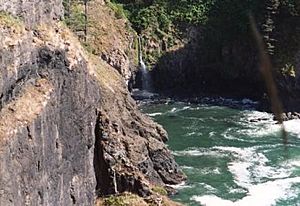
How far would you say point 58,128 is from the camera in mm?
25953

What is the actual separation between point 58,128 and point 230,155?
67.6ft

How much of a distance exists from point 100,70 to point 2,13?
68.8 feet

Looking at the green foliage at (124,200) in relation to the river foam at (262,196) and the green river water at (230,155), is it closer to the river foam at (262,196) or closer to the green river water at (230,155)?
the green river water at (230,155)

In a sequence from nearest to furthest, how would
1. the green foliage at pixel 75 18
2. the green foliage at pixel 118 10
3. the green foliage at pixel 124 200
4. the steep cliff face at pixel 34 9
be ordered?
the steep cliff face at pixel 34 9
the green foliage at pixel 124 200
the green foliage at pixel 75 18
the green foliage at pixel 118 10

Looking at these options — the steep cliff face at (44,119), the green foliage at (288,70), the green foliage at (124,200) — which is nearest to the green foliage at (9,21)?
the steep cliff face at (44,119)

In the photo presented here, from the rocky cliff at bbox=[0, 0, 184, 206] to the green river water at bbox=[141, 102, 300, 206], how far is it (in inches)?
102

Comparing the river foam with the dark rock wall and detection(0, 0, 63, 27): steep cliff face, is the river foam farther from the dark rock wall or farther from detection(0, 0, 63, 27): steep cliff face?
detection(0, 0, 63, 27): steep cliff face

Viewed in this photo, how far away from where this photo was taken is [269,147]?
45.3 m

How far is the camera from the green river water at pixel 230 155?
121 feet

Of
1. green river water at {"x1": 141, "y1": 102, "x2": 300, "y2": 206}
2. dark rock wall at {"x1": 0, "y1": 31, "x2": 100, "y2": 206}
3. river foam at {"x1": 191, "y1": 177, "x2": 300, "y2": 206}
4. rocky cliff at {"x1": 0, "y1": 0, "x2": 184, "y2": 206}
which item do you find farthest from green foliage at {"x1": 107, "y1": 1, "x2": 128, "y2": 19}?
river foam at {"x1": 191, "y1": 177, "x2": 300, "y2": 206}

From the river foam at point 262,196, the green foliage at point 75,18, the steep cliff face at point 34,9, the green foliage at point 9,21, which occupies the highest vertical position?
the green foliage at point 75,18

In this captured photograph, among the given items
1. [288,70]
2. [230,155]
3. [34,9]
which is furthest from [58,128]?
[288,70]

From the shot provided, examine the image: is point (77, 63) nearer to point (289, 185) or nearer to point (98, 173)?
point (98, 173)

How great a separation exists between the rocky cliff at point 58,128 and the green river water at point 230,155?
258cm
